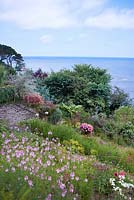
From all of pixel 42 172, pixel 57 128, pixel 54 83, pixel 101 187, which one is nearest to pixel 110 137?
pixel 57 128

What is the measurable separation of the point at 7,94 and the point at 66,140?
12.4ft

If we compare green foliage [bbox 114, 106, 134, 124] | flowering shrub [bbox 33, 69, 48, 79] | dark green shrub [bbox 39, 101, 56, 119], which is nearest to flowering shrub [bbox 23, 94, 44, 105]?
dark green shrub [bbox 39, 101, 56, 119]

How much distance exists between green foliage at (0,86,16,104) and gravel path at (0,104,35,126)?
0.21m

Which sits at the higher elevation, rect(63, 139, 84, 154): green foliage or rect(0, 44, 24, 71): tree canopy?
rect(0, 44, 24, 71): tree canopy

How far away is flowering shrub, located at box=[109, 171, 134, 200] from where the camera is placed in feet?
18.2

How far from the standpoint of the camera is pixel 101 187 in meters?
5.66

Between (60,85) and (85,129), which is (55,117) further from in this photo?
(60,85)

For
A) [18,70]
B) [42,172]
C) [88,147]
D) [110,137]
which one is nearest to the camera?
[42,172]

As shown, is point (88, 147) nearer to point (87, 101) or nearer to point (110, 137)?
point (110, 137)

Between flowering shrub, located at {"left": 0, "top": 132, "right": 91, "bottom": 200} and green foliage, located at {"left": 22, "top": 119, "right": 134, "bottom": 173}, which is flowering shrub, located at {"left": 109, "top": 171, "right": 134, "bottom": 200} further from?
green foliage, located at {"left": 22, "top": 119, "right": 134, "bottom": 173}

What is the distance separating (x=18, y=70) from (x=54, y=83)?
159 centimetres

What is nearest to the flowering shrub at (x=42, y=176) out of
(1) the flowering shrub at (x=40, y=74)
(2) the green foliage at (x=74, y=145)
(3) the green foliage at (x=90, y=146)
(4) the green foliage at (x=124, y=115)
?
(2) the green foliage at (x=74, y=145)

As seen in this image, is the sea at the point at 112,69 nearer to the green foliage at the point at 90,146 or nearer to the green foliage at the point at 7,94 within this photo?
the green foliage at the point at 7,94

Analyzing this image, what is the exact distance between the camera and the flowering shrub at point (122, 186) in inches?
219
